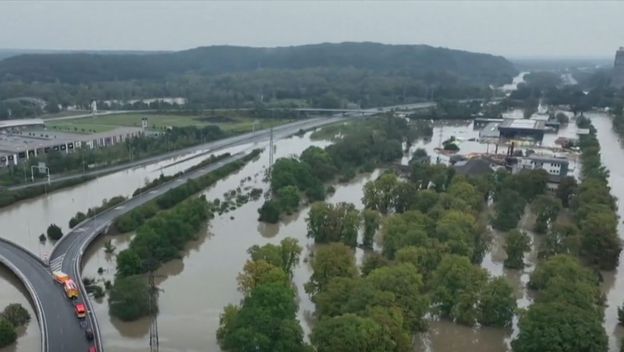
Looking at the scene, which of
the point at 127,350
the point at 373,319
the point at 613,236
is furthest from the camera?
the point at 613,236

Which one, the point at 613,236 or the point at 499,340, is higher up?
the point at 613,236

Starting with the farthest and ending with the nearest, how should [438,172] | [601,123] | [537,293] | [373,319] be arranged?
1. [601,123]
2. [438,172]
3. [537,293]
4. [373,319]

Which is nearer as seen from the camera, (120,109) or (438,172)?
Result: (438,172)

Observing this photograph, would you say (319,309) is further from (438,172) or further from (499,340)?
(438,172)

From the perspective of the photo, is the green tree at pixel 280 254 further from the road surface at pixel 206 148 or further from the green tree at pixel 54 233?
the road surface at pixel 206 148

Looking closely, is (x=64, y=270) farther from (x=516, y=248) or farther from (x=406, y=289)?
(x=516, y=248)

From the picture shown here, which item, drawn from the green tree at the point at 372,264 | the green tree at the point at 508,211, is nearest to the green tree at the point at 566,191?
the green tree at the point at 508,211

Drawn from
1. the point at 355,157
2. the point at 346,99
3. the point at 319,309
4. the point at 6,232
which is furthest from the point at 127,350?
the point at 346,99

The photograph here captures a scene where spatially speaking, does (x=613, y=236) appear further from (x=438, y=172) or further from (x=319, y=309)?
(x=319, y=309)
